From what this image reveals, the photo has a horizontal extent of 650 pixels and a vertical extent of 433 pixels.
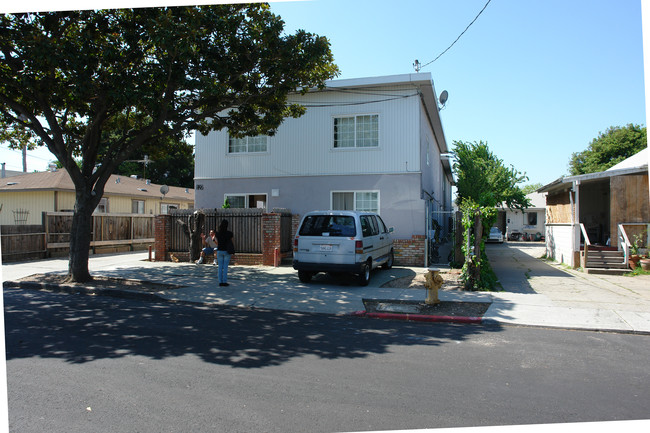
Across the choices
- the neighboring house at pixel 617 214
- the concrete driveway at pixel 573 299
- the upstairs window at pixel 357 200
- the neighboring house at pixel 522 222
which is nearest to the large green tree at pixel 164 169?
the upstairs window at pixel 357 200

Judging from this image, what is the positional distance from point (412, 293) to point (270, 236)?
244 inches

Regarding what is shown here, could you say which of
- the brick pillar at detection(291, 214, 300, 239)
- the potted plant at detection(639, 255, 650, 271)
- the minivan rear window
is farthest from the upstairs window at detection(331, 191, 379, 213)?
the potted plant at detection(639, 255, 650, 271)

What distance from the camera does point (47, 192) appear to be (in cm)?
2128

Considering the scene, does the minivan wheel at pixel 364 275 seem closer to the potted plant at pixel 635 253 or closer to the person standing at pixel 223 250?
the person standing at pixel 223 250

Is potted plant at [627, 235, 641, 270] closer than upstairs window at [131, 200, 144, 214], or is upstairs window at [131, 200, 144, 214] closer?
potted plant at [627, 235, 641, 270]

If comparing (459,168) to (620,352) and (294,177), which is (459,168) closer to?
(294,177)

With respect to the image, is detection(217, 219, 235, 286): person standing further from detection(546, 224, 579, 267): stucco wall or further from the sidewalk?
detection(546, 224, 579, 267): stucco wall

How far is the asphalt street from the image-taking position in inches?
153

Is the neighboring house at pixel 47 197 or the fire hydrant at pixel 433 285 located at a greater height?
the neighboring house at pixel 47 197

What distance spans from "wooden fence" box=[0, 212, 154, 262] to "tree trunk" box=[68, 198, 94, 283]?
21.7ft

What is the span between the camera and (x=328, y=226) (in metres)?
11.0

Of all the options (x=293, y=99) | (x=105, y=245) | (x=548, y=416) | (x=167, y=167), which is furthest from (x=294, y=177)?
(x=167, y=167)

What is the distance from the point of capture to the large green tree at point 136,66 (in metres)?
9.88

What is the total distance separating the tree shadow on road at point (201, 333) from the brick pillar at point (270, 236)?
5.94 metres
